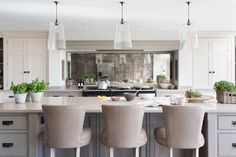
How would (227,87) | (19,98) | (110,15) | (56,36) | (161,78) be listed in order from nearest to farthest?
(227,87)
(19,98)
(56,36)
(110,15)
(161,78)

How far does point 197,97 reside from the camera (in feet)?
11.6

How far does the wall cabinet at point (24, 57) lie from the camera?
20.6 feet

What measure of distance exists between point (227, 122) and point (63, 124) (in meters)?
1.69

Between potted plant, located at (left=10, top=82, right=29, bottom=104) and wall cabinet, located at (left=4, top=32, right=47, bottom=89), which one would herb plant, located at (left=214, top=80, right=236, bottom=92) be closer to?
potted plant, located at (left=10, top=82, right=29, bottom=104)

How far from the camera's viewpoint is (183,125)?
8.65 feet

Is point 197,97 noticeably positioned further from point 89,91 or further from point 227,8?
point 89,91

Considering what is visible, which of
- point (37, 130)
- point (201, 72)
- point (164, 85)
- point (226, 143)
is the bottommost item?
point (226, 143)

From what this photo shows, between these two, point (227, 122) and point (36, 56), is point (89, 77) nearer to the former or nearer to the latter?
point (36, 56)

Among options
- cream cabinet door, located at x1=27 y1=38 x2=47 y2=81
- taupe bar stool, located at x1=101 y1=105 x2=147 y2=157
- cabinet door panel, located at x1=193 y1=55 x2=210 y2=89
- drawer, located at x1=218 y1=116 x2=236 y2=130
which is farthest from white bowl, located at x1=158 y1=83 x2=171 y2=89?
taupe bar stool, located at x1=101 y1=105 x2=147 y2=157

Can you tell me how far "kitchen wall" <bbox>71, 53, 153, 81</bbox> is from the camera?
6.96m

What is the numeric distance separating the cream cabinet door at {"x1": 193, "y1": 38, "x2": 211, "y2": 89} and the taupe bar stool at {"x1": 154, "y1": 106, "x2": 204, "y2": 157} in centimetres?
385

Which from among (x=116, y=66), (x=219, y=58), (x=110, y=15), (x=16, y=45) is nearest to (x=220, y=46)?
(x=219, y=58)

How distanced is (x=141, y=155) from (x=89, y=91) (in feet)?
10.1

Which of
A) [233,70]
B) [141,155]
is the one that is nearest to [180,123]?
[141,155]
